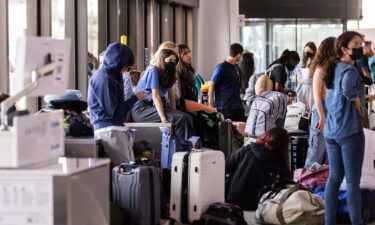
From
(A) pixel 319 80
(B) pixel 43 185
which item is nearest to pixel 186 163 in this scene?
(A) pixel 319 80

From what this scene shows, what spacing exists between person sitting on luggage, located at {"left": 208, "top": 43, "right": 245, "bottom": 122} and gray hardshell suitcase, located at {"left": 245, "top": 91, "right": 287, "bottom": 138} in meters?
0.94

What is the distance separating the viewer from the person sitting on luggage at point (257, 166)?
311 inches

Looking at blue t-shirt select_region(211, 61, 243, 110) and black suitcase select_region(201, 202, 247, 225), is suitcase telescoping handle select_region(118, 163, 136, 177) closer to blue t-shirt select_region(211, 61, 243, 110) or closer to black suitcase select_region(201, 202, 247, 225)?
black suitcase select_region(201, 202, 247, 225)

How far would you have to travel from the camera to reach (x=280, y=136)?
7.83 meters

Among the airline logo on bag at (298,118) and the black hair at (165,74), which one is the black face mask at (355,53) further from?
the airline logo on bag at (298,118)

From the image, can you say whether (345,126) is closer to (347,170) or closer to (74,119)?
(347,170)

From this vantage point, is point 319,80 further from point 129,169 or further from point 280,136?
point 129,169

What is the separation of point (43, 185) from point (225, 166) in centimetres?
418

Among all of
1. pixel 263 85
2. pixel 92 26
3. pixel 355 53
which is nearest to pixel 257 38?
pixel 92 26

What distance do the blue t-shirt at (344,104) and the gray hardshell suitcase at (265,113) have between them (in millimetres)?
3099

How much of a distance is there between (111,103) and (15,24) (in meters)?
4.02

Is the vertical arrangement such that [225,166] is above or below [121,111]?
below

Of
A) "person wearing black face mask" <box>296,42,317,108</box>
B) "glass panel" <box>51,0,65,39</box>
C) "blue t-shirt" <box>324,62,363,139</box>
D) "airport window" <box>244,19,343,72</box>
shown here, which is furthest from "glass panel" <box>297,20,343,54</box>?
"blue t-shirt" <box>324,62,363,139</box>

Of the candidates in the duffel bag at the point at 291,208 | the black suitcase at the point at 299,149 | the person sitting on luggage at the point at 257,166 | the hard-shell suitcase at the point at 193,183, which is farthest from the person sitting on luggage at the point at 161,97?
the black suitcase at the point at 299,149
